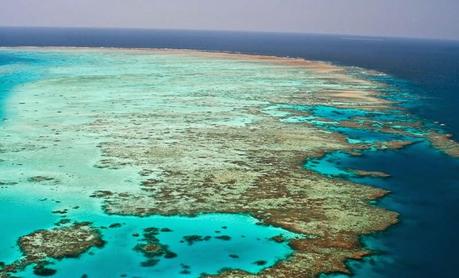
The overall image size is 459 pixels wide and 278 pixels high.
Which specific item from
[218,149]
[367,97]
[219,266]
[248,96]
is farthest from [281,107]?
[219,266]

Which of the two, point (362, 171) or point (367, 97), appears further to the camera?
point (367, 97)

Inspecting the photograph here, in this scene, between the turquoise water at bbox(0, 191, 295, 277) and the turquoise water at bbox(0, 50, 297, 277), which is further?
the turquoise water at bbox(0, 50, 297, 277)

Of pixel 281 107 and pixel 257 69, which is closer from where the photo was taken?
pixel 281 107

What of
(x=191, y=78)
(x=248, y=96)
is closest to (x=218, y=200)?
(x=248, y=96)

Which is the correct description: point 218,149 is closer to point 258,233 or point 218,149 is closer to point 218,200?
point 218,200

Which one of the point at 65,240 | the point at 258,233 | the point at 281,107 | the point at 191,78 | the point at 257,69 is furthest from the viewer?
the point at 257,69

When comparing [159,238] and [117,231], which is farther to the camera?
[117,231]

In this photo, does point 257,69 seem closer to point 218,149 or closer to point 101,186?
point 218,149

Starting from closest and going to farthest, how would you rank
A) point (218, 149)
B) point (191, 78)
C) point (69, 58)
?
point (218, 149) < point (191, 78) < point (69, 58)

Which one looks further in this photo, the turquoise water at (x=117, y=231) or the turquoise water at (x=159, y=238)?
the turquoise water at (x=117, y=231)
